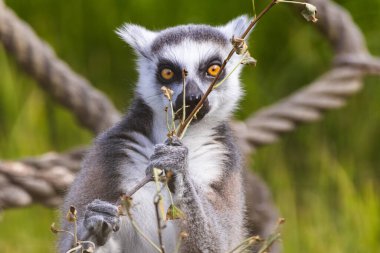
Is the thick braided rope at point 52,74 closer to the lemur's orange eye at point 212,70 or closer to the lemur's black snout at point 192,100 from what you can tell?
the lemur's orange eye at point 212,70

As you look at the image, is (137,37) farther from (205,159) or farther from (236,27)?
(205,159)

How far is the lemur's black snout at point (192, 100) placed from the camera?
2.66m

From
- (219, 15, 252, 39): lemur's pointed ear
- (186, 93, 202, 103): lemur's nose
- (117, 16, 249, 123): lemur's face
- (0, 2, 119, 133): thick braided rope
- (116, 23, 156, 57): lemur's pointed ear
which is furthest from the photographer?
(0, 2, 119, 133): thick braided rope

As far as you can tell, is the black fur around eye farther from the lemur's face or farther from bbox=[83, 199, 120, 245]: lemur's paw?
bbox=[83, 199, 120, 245]: lemur's paw

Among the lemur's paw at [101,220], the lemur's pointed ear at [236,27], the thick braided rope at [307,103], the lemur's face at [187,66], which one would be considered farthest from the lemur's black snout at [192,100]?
the thick braided rope at [307,103]

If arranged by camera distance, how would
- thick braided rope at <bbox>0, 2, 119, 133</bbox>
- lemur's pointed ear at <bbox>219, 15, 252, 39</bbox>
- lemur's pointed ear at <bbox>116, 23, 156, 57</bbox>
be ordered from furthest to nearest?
thick braided rope at <bbox>0, 2, 119, 133</bbox>, lemur's pointed ear at <bbox>219, 15, 252, 39</bbox>, lemur's pointed ear at <bbox>116, 23, 156, 57</bbox>

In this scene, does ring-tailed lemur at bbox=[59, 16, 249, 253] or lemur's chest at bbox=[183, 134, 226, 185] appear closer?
ring-tailed lemur at bbox=[59, 16, 249, 253]

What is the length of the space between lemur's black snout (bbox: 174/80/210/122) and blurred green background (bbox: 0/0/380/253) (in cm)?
214

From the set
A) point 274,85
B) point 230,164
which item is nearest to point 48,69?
point 230,164

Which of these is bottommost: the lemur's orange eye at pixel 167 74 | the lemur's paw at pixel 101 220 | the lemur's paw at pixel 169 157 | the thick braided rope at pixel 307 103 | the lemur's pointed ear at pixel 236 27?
the lemur's paw at pixel 101 220

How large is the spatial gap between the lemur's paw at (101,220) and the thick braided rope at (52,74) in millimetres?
2006

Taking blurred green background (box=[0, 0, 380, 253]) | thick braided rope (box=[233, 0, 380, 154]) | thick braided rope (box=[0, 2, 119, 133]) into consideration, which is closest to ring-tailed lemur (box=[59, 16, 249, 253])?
thick braided rope (box=[0, 2, 119, 133])

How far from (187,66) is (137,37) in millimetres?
410

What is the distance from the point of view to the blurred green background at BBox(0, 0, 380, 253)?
16.5 feet
